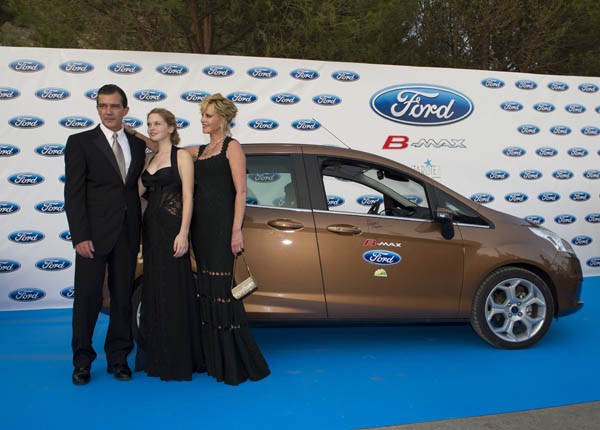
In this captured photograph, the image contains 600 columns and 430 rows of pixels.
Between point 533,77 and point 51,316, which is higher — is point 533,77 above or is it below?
above

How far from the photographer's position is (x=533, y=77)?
7.18m

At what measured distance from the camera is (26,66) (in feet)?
18.4

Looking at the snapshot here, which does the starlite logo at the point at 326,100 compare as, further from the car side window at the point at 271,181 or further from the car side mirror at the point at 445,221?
the car side mirror at the point at 445,221

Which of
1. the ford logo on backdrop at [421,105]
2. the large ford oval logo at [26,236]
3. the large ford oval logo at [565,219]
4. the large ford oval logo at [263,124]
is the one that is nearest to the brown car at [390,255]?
the large ford oval logo at [263,124]

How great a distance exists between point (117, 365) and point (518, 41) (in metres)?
10.0

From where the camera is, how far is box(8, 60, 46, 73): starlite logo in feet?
18.2

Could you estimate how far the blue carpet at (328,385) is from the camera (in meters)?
3.23

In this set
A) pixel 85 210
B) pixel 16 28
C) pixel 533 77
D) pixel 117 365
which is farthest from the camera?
pixel 16 28

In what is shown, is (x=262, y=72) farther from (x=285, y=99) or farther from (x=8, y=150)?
(x=8, y=150)

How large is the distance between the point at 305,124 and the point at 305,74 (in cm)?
57

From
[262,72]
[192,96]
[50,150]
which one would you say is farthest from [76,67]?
[262,72]

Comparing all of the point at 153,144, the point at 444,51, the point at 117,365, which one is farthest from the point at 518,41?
the point at 117,365

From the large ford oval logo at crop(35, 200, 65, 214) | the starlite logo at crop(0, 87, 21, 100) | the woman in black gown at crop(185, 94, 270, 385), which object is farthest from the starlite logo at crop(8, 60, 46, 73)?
the woman in black gown at crop(185, 94, 270, 385)

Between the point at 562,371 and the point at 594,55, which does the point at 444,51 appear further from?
the point at 562,371
